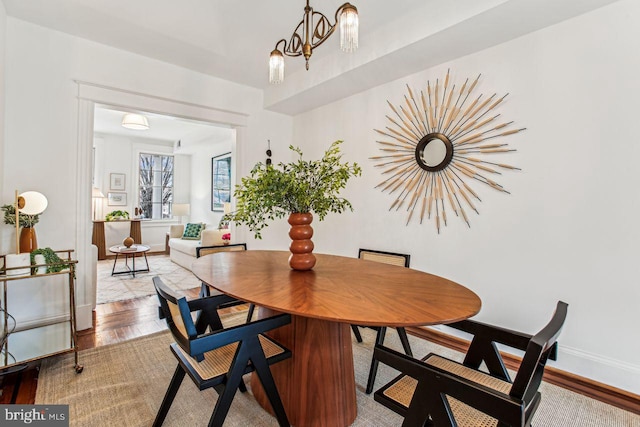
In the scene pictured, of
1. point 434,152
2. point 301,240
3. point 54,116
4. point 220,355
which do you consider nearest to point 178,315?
point 220,355

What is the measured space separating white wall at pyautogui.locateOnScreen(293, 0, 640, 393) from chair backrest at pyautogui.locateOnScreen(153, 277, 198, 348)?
Answer: 217 cm

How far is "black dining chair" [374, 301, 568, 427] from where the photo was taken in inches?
35.0

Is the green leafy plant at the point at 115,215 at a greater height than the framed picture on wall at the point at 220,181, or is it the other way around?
the framed picture on wall at the point at 220,181

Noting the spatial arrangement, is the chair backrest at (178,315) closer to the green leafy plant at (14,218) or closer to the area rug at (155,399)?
the area rug at (155,399)

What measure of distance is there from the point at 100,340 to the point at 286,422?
77.0 inches

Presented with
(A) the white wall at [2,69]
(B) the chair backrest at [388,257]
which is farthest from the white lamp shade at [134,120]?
(B) the chair backrest at [388,257]

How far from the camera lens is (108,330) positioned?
275 cm

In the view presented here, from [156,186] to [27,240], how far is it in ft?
17.5

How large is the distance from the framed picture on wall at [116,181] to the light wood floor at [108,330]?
159 inches

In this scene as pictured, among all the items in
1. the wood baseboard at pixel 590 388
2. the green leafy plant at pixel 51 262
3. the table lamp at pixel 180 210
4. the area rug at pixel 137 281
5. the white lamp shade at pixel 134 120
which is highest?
the white lamp shade at pixel 134 120

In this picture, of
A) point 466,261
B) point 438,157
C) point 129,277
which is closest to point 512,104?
point 438,157

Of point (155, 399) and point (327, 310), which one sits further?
point (155, 399)

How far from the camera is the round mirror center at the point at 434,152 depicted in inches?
105

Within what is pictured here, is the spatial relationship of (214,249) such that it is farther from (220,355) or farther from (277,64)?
(277,64)
